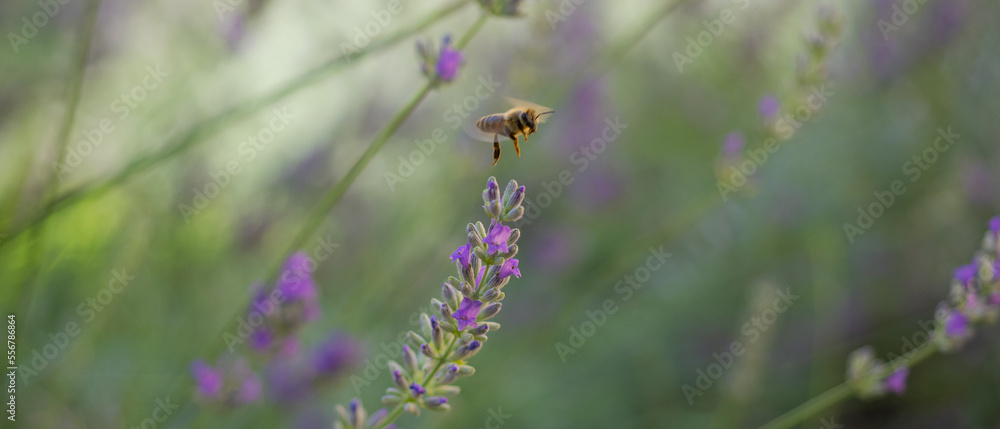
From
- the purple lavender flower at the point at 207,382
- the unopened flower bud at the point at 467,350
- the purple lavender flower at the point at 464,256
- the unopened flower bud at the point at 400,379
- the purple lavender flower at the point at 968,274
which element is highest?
the purple lavender flower at the point at 968,274

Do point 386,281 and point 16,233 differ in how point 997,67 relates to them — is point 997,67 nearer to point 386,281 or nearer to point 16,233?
point 386,281

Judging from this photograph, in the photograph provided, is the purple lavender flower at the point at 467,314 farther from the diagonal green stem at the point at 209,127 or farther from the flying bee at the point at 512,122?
the diagonal green stem at the point at 209,127

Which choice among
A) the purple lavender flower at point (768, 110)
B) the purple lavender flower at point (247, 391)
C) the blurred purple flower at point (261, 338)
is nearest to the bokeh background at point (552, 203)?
the purple lavender flower at point (768, 110)

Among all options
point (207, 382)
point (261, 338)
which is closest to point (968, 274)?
point (261, 338)

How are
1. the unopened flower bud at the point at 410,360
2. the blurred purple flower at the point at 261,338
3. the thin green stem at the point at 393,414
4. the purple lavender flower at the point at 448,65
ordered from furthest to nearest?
1. the blurred purple flower at the point at 261,338
2. the purple lavender flower at the point at 448,65
3. the unopened flower bud at the point at 410,360
4. the thin green stem at the point at 393,414

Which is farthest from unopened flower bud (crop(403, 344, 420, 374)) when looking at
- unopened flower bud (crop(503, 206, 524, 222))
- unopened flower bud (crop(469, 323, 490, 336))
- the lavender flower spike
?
unopened flower bud (crop(503, 206, 524, 222))

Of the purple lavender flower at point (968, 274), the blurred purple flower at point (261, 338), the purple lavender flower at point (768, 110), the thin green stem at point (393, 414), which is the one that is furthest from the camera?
the purple lavender flower at point (768, 110)
